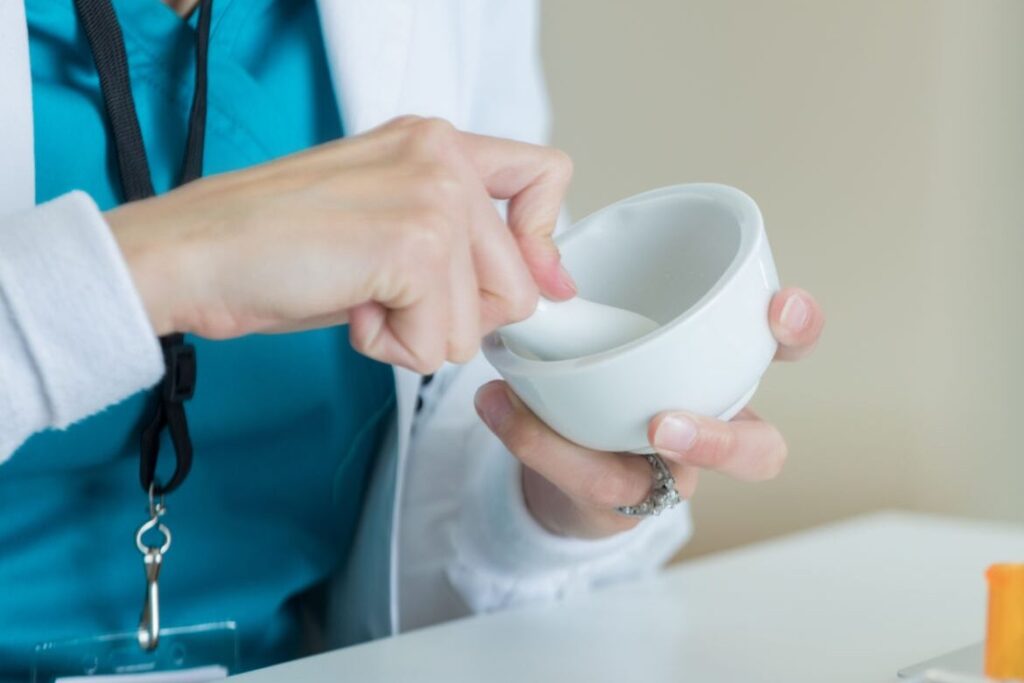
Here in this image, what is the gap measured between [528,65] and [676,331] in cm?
52

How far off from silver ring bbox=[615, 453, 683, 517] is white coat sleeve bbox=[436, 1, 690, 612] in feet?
0.49

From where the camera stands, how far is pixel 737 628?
2.29 feet

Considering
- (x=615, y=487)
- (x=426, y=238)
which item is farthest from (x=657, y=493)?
(x=426, y=238)

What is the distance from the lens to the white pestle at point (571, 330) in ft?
1.87

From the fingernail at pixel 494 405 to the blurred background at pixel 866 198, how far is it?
98cm

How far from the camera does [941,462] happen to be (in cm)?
154

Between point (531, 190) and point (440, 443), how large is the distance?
0.34 m

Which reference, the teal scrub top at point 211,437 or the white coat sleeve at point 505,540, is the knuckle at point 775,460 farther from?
the teal scrub top at point 211,437

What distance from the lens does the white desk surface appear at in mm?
618

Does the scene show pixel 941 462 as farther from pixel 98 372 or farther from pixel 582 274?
pixel 98 372

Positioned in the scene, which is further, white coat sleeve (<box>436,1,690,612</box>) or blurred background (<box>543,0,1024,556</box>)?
blurred background (<box>543,0,1024,556</box>)

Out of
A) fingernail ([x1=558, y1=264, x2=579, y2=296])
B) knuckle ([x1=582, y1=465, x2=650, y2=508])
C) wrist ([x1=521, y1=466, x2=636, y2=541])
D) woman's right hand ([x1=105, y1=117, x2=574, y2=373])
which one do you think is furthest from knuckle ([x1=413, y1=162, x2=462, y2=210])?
wrist ([x1=521, y1=466, x2=636, y2=541])

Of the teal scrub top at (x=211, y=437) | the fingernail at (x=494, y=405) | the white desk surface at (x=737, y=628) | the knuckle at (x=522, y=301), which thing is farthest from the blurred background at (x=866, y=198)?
the knuckle at (x=522, y=301)

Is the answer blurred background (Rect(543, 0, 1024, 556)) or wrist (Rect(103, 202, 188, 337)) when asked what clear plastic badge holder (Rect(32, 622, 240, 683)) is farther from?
blurred background (Rect(543, 0, 1024, 556))
